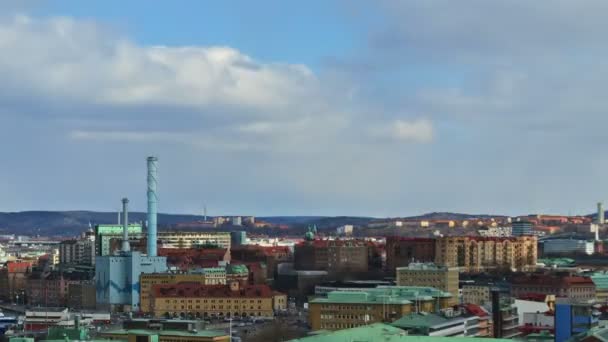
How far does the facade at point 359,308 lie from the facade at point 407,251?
1635 inches

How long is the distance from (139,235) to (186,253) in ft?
59.1

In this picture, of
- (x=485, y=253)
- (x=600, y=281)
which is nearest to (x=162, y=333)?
(x=600, y=281)

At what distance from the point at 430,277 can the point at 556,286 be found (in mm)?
8796

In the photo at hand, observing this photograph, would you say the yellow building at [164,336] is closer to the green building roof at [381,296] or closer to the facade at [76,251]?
the green building roof at [381,296]

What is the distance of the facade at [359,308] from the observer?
66.5 meters

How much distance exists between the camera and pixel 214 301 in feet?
300

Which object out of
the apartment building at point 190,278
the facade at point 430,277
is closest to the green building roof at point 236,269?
the apartment building at point 190,278

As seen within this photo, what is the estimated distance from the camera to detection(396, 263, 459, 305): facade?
89875mm

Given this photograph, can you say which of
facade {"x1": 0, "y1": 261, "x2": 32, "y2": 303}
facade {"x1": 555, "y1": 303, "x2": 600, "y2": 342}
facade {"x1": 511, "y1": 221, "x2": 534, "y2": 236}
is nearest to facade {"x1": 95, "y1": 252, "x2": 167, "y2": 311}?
facade {"x1": 0, "y1": 261, "x2": 32, "y2": 303}

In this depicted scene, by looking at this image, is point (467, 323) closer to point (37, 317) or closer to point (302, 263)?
point (37, 317)

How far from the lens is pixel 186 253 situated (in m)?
123

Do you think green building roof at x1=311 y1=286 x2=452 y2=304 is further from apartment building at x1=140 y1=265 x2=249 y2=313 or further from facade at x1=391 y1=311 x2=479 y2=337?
apartment building at x1=140 y1=265 x2=249 y2=313

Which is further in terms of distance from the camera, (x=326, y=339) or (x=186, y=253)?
(x=186, y=253)

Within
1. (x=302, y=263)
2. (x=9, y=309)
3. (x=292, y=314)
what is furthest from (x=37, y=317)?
(x=302, y=263)
